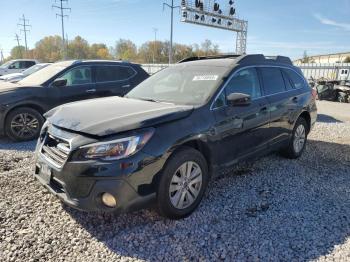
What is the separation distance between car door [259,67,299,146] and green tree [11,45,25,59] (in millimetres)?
99542

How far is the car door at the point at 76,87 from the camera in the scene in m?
7.11

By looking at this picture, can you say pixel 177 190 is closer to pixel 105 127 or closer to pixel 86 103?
pixel 105 127

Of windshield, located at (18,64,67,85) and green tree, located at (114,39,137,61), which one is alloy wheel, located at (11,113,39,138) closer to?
windshield, located at (18,64,67,85)

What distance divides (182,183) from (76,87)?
487 centimetres

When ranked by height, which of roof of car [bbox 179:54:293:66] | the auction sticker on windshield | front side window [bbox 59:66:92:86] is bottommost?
front side window [bbox 59:66:92:86]

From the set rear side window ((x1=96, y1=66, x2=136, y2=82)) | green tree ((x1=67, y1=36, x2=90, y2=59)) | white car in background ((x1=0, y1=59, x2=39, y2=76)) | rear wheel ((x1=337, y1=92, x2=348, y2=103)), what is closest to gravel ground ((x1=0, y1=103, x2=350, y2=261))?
rear side window ((x1=96, y1=66, x2=136, y2=82))

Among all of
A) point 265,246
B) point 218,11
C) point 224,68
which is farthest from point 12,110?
point 218,11

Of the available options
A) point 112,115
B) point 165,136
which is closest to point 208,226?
point 165,136

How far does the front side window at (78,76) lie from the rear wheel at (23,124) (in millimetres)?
1056

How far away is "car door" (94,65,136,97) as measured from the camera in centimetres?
764

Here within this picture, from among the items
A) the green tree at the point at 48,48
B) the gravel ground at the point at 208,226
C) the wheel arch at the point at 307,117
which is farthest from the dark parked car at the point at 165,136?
the green tree at the point at 48,48

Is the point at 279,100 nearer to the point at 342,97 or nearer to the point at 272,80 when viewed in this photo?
the point at 272,80

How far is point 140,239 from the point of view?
10.1ft

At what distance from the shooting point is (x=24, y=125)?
6715 millimetres
